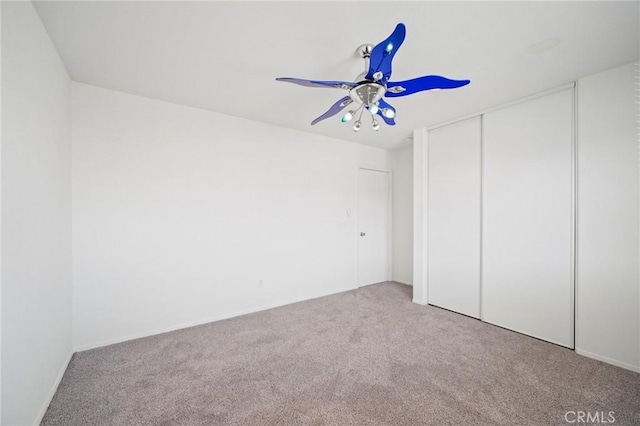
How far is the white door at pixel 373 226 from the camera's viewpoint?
457 centimetres

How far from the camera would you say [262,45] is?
74.9 inches

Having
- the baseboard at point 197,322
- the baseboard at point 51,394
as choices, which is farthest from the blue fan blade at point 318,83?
the baseboard at point 197,322

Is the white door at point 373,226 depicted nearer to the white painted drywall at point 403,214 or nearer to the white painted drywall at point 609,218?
the white painted drywall at point 403,214

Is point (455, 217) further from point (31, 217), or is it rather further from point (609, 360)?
point (31, 217)

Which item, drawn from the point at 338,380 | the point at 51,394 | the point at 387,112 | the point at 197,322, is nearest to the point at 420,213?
the point at 387,112

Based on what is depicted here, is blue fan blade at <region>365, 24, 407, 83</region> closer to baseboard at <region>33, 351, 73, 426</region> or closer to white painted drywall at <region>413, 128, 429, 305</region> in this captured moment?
white painted drywall at <region>413, 128, 429, 305</region>

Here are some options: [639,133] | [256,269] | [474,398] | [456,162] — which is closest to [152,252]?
[256,269]

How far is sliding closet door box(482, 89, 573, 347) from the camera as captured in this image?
2.51 meters

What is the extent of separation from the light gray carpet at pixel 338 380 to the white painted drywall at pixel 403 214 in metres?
1.83

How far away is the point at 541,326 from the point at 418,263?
1.44 meters

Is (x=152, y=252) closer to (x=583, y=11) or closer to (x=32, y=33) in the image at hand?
(x=32, y=33)

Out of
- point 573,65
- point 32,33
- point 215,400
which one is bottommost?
point 215,400

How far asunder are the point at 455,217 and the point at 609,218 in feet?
4.48

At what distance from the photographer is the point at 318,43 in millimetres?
1857
